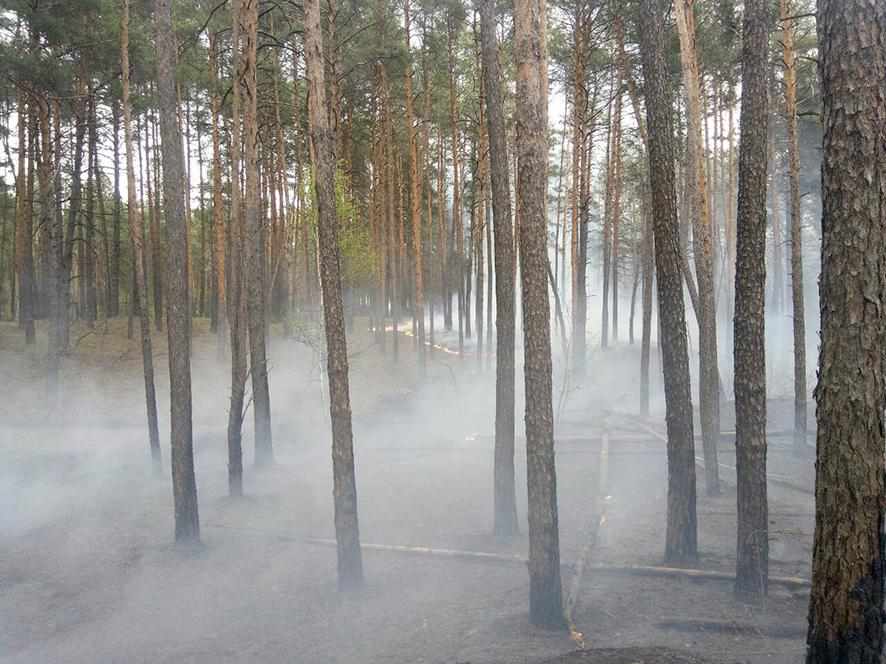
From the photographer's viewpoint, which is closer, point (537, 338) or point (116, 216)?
point (537, 338)

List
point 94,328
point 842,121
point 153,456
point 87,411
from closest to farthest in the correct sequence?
point 842,121
point 153,456
point 87,411
point 94,328

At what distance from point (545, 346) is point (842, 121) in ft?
12.9

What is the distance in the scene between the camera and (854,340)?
168 inches

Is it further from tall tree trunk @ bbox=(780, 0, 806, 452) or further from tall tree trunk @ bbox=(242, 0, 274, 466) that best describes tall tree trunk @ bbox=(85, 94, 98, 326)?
tall tree trunk @ bbox=(780, 0, 806, 452)

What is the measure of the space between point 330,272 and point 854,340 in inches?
244

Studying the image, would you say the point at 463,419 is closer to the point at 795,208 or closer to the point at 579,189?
the point at 579,189

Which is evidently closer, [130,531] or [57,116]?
[130,531]

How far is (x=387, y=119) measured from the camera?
85.4 feet


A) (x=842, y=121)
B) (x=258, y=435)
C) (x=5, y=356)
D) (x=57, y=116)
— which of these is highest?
(x=57, y=116)

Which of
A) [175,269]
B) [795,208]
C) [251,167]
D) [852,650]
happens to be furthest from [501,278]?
[795,208]

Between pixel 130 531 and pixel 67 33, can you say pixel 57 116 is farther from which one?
pixel 130 531

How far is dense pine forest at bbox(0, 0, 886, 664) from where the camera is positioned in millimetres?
4383

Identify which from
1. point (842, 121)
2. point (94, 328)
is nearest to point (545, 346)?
point (842, 121)

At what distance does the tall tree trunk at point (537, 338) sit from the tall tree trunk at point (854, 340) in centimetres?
349
